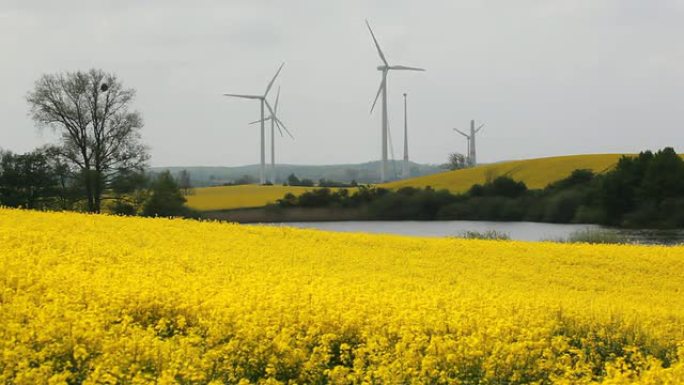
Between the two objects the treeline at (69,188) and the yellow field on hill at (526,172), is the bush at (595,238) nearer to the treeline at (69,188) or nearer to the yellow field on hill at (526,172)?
the treeline at (69,188)

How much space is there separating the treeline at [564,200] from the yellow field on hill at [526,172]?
870cm

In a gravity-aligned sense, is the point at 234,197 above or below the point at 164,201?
above

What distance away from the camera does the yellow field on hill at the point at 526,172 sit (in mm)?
71938

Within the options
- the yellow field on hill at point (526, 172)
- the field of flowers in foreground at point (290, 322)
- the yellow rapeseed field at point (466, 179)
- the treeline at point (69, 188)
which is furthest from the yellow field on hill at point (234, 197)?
the field of flowers in foreground at point (290, 322)

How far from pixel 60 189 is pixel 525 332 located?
37.9 metres

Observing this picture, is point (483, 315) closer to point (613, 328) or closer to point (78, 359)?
point (613, 328)

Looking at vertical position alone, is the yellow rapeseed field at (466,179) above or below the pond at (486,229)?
above

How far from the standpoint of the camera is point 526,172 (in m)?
76.1

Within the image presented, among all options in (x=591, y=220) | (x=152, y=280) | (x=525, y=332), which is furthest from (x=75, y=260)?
(x=591, y=220)

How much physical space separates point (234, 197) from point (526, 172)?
28.1 m

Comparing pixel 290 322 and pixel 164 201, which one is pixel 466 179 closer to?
pixel 164 201

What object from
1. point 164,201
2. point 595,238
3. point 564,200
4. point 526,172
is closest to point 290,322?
point 595,238

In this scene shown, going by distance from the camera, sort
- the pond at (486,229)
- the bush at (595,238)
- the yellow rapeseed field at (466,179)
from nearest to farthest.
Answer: the bush at (595,238)
the pond at (486,229)
the yellow rapeseed field at (466,179)

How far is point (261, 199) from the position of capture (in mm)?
59938
